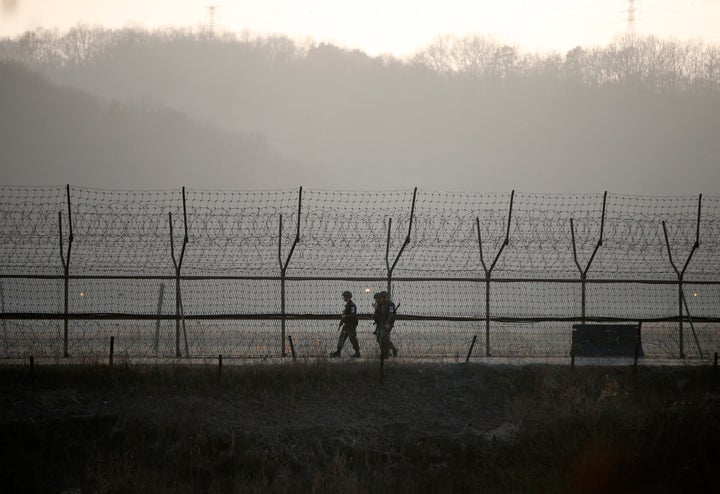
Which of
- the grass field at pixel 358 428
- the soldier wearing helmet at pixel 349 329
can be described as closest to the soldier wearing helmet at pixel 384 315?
the soldier wearing helmet at pixel 349 329

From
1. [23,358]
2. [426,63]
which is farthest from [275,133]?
[23,358]

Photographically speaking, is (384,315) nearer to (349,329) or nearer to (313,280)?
(349,329)

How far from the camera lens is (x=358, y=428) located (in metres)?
15.9

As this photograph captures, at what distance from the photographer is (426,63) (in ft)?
536

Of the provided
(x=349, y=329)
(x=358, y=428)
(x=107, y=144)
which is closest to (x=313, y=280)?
(x=349, y=329)

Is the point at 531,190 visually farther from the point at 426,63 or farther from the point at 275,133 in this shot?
the point at 426,63

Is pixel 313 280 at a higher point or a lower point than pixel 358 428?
higher

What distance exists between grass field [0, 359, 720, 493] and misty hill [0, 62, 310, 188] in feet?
312

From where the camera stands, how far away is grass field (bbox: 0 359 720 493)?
44.9 feet

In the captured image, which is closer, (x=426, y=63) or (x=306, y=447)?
(x=306, y=447)

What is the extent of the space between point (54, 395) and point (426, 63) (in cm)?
15142

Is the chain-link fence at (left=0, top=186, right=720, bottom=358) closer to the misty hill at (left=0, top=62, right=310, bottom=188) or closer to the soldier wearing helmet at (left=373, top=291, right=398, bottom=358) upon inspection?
the soldier wearing helmet at (left=373, top=291, right=398, bottom=358)

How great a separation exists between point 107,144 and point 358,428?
4632 inches

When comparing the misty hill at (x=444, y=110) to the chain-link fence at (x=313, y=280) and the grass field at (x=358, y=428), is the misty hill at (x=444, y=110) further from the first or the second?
the grass field at (x=358, y=428)
